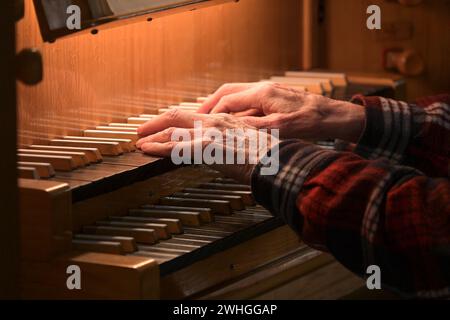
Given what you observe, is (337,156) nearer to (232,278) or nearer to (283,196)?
(283,196)

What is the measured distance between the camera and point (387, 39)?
3.38 metres

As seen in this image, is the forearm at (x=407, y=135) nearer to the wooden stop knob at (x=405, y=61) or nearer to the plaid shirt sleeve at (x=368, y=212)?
the plaid shirt sleeve at (x=368, y=212)

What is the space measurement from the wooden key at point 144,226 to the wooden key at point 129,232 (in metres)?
0.02

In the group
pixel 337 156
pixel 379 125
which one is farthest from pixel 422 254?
pixel 379 125

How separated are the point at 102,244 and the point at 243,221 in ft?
1.19

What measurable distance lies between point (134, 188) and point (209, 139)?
9.3 inches

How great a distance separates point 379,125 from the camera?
2.26 metres

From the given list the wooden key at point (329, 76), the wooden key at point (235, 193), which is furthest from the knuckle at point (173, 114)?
the wooden key at point (329, 76)

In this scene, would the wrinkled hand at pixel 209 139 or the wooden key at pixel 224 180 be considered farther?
the wooden key at pixel 224 180

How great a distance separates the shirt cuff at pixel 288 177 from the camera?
177cm

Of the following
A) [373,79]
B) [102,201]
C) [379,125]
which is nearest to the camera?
[102,201]

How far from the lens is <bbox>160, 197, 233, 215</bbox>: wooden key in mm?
2080

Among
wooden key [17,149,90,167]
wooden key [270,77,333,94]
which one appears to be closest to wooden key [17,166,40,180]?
wooden key [17,149,90,167]

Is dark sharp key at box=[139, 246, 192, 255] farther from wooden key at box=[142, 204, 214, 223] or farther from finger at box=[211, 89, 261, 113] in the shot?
finger at box=[211, 89, 261, 113]
